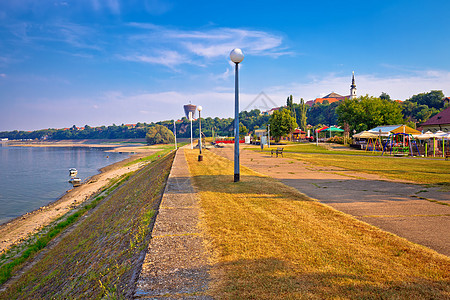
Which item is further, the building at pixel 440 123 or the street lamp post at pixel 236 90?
the building at pixel 440 123

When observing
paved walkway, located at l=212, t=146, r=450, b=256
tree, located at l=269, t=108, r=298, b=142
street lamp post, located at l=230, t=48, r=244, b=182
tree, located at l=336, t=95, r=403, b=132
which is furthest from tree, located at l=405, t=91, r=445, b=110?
street lamp post, located at l=230, t=48, r=244, b=182

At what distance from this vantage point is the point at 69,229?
1331 centimetres

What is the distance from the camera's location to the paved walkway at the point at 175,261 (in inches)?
140

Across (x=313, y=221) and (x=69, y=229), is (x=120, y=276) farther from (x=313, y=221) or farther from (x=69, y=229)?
(x=69, y=229)

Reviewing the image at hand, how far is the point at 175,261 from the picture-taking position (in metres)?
4.39

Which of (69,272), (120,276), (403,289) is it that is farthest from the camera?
(69,272)

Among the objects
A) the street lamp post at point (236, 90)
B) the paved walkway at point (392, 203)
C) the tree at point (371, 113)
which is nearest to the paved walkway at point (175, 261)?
the paved walkway at point (392, 203)

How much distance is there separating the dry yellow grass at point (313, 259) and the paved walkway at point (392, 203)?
725 millimetres

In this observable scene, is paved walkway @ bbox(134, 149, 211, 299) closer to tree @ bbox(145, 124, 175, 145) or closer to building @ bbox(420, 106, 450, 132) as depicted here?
building @ bbox(420, 106, 450, 132)

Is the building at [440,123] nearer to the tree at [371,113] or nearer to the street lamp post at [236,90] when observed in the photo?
the tree at [371,113]

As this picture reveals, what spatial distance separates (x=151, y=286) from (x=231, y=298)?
1.17 m

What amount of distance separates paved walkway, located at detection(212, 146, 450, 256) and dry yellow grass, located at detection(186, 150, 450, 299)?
28.6 inches

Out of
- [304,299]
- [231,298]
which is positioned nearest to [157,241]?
[231,298]

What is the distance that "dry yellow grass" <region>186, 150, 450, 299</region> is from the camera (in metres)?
3.51
